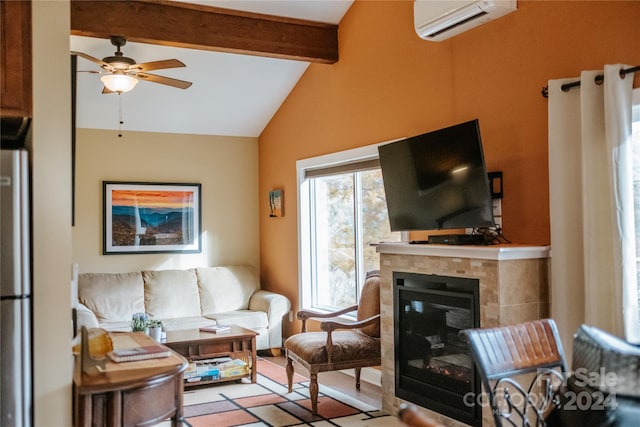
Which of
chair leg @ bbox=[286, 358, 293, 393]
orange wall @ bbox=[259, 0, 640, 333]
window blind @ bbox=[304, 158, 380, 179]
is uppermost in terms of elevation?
orange wall @ bbox=[259, 0, 640, 333]

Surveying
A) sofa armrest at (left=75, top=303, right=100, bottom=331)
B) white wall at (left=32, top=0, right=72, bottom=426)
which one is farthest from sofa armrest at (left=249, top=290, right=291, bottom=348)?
white wall at (left=32, top=0, right=72, bottom=426)

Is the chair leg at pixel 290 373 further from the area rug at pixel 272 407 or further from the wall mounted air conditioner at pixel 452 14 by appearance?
the wall mounted air conditioner at pixel 452 14

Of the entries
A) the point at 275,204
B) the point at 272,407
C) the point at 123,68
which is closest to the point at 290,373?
the point at 272,407

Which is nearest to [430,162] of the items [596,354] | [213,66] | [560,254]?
[560,254]

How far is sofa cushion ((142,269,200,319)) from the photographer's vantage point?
594cm

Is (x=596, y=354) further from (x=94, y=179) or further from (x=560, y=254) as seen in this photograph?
(x=94, y=179)

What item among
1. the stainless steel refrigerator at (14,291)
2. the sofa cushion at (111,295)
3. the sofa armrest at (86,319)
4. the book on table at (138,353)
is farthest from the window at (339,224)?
the stainless steel refrigerator at (14,291)

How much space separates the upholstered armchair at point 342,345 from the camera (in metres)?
4.11

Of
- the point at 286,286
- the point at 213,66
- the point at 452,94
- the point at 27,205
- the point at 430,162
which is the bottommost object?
the point at 286,286

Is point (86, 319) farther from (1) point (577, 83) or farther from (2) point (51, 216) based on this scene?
(1) point (577, 83)

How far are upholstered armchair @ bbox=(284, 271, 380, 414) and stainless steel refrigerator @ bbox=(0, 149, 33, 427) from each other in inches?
91.5

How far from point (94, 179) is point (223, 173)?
1.43m

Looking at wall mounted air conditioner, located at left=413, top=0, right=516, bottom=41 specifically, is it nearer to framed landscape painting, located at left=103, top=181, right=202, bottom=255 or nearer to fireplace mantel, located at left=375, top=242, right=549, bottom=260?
fireplace mantel, located at left=375, top=242, right=549, bottom=260

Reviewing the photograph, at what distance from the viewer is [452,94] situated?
4039 mm
